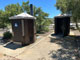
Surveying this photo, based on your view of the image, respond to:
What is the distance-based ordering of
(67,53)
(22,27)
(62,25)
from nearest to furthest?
(67,53) < (22,27) < (62,25)

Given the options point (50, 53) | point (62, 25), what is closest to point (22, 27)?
point (50, 53)

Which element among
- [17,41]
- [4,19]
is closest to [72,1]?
[17,41]

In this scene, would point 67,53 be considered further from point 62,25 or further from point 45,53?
point 62,25

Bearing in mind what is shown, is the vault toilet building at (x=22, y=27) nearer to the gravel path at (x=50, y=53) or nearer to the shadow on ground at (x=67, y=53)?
Result: the gravel path at (x=50, y=53)

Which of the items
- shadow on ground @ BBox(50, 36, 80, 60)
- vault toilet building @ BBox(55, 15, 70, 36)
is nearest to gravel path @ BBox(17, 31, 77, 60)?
shadow on ground @ BBox(50, 36, 80, 60)

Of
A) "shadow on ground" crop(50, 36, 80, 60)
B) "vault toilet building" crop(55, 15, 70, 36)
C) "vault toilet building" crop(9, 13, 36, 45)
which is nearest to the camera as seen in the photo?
"shadow on ground" crop(50, 36, 80, 60)

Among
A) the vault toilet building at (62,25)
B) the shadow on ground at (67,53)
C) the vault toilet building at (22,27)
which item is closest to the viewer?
the shadow on ground at (67,53)

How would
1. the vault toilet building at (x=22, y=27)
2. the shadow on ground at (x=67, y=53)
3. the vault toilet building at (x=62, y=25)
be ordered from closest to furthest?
the shadow on ground at (x=67, y=53)
the vault toilet building at (x=22, y=27)
the vault toilet building at (x=62, y=25)

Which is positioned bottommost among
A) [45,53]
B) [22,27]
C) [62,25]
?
[45,53]

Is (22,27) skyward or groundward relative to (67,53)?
skyward

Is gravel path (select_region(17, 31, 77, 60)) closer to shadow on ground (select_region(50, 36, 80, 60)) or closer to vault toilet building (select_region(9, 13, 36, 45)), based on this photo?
shadow on ground (select_region(50, 36, 80, 60))

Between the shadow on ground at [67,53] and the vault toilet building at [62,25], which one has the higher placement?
the vault toilet building at [62,25]

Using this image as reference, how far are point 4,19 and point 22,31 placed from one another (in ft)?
11.1

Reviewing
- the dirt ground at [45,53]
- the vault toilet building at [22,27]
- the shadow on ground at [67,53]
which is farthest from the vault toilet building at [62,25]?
the vault toilet building at [22,27]
